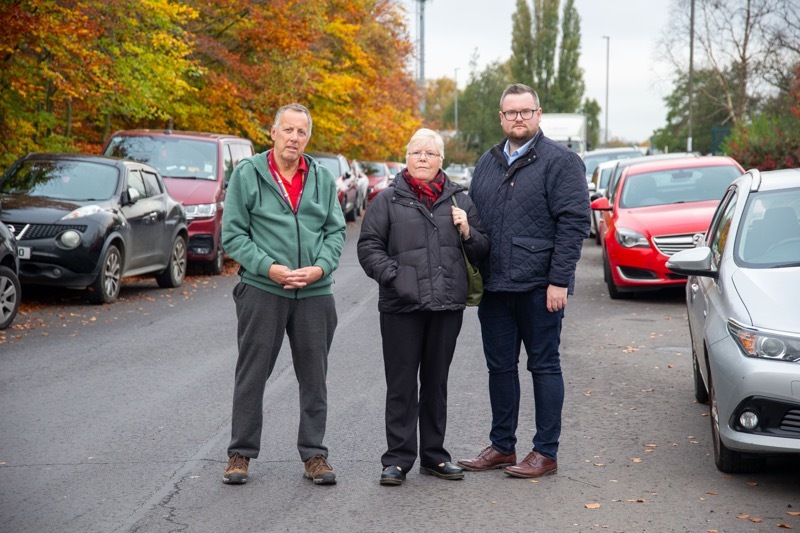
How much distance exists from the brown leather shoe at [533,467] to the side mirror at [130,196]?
379 inches

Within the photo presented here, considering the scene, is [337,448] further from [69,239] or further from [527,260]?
[69,239]

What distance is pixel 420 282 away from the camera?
5.86 metres

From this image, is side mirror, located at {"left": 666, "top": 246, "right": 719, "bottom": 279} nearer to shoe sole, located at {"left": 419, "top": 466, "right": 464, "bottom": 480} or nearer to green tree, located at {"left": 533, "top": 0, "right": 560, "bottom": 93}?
shoe sole, located at {"left": 419, "top": 466, "right": 464, "bottom": 480}

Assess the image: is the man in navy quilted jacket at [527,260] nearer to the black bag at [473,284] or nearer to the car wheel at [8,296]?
the black bag at [473,284]

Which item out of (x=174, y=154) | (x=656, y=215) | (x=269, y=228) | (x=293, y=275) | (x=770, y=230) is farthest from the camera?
(x=174, y=154)

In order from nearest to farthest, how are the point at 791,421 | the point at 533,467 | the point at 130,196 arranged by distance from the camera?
the point at 791,421, the point at 533,467, the point at 130,196

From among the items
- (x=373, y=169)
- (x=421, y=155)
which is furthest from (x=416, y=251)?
(x=373, y=169)

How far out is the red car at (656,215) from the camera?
14.0m

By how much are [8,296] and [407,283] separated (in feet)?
22.8

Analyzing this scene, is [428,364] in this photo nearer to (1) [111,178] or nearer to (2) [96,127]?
(1) [111,178]

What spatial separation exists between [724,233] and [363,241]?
8.19 feet

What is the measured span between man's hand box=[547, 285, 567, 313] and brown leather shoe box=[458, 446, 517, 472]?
88 cm

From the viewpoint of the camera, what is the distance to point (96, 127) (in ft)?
81.6

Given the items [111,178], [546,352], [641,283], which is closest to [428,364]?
[546,352]
